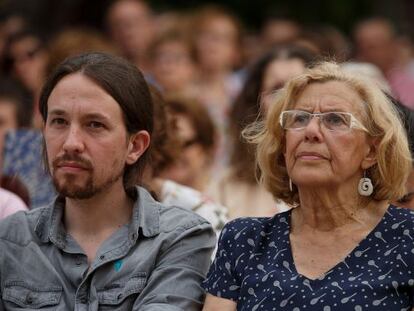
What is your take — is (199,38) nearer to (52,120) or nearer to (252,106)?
(252,106)

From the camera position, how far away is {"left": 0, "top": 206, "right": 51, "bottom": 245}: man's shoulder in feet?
17.0

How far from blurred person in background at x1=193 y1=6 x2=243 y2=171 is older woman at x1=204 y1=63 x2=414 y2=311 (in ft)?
17.1

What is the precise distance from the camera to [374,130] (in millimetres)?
4969

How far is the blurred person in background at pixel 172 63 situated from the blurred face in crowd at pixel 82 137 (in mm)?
5745

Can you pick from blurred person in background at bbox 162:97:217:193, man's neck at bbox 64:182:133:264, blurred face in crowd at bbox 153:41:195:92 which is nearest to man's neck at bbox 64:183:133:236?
man's neck at bbox 64:182:133:264

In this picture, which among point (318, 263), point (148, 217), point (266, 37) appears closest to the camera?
point (318, 263)

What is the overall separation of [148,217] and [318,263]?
742mm

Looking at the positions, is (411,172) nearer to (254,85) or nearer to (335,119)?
(335,119)

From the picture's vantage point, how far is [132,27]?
40.3 feet

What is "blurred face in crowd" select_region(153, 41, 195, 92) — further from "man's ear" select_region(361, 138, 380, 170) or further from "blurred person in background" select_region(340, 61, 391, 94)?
"man's ear" select_region(361, 138, 380, 170)

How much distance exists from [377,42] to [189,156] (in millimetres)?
6303

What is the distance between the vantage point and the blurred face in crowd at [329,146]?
4891 millimetres

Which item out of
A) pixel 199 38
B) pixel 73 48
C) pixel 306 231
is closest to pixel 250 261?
pixel 306 231

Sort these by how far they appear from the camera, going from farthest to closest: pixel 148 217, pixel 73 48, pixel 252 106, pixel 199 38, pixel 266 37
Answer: pixel 266 37 < pixel 199 38 < pixel 73 48 < pixel 252 106 < pixel 148 217
